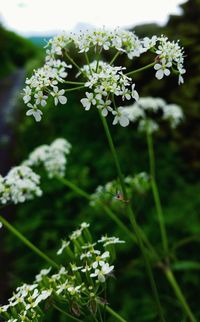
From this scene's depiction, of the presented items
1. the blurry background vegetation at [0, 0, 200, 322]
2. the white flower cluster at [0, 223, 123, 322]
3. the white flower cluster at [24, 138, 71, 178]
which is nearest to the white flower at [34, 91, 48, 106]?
the white flower cluster at [0, 223, 123, 322]

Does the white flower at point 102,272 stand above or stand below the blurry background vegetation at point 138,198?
below

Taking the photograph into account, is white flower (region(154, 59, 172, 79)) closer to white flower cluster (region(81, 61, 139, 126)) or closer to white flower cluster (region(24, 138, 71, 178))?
white flower cluster (region(81, 61, 139, 126))

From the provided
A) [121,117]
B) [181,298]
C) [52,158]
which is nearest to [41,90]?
[121,117]

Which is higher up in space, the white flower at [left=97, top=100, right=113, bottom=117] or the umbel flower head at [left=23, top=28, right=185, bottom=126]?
the umbel flower head at [left=23, top=28, right=185, bottom=126]

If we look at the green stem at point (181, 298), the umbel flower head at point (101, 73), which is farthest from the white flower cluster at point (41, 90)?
the green stem at point (181, 298)

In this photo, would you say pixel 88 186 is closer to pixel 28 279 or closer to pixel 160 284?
pixel 28 279

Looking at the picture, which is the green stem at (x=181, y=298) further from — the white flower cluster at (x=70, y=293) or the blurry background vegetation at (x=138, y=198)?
the white flower cluster at (x=70, y=293)

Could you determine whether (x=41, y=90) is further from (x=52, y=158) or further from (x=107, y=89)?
(x=52, y=158)
